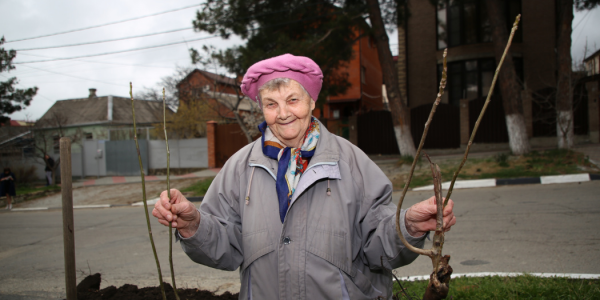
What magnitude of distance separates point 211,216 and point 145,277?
3.22 meters

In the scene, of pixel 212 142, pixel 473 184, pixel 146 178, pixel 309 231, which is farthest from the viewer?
pixel 212 142

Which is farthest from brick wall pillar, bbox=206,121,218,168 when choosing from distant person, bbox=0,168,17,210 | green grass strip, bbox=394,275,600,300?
green grass strip, bbox=394,275,600,300

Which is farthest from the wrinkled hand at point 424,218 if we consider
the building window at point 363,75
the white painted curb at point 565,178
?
the building window at point 363,75

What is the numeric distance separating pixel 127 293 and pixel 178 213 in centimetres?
173

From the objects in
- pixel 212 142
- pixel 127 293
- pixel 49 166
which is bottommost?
pixel 127 293

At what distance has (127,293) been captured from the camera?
9.44 ft

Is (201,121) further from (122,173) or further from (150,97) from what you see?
(150,97)

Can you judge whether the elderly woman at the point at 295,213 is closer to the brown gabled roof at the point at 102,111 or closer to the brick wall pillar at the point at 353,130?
the brick wall pillar at the point at 353,130

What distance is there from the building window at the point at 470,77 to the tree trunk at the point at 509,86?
6.25 meters

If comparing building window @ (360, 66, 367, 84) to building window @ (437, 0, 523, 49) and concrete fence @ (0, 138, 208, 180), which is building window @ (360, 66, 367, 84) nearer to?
building window @ (437, 0, 523, 49)

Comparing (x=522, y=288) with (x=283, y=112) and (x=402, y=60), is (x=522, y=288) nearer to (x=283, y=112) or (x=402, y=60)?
(x=283, y=112)

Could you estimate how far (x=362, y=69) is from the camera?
27.2 metres

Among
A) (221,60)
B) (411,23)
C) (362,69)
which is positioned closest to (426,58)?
(411,23)

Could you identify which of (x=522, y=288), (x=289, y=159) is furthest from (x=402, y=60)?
(x=289, y=159)
